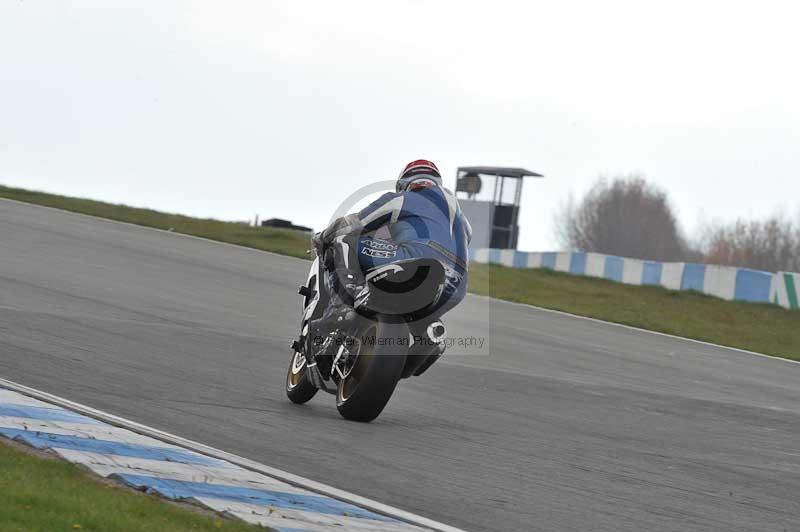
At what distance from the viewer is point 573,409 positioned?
376 inches

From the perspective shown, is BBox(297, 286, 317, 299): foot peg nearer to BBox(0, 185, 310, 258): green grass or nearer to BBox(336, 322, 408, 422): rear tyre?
BBox(336, 322, 408, 422): rear tyre

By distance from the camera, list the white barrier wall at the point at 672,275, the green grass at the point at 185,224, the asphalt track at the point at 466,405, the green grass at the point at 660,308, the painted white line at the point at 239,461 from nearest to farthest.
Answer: the painted white line at the point at 239,461, the asphalt track at the point at 466,405, the green grass at the point at 660,308, the white barrier wall at the point at 672,275, the green grass at the point at 185,224

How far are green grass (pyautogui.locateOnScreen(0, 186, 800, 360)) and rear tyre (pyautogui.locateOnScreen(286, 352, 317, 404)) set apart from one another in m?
11.3

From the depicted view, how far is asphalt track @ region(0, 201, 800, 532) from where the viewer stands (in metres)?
5.87

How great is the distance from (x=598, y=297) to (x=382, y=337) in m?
17.1

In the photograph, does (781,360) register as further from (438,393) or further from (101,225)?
(101,225)

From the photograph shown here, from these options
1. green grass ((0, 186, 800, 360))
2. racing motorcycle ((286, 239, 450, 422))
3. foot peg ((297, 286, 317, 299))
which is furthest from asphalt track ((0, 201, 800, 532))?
green grass ((0, 186, 800, 360))

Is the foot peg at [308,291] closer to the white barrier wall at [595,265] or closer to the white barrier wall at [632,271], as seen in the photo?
the white barrier wall at [632,271]

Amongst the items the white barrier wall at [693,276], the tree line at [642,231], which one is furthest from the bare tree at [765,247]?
the white barrier wall at [693,276]

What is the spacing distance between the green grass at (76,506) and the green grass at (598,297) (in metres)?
14.5

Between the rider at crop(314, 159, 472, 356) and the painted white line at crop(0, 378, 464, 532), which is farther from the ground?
the rider at crop(314, 159, 472, 356)

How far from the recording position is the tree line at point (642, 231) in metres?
80.2

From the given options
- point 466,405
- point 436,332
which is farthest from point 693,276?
point 436,332

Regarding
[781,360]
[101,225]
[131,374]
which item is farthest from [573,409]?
[101,225]
